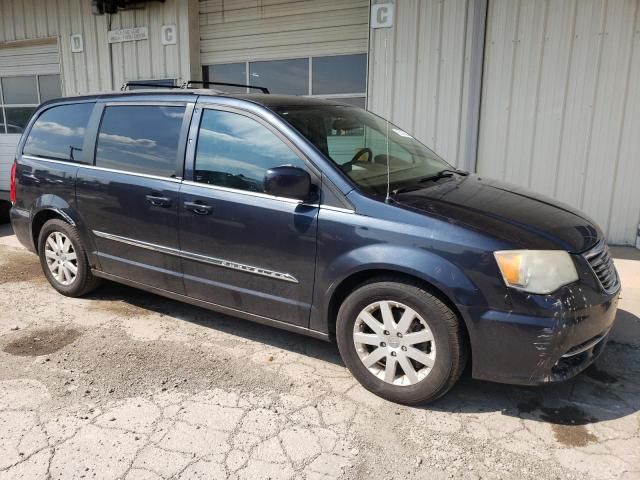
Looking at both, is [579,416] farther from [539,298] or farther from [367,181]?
[367,181]

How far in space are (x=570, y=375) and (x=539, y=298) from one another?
0.50 meters

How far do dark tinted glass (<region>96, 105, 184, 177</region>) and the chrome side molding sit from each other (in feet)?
1.76

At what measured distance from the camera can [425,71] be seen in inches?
264

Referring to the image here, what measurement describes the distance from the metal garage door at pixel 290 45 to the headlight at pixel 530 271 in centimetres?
522

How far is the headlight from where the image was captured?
8.59 feet

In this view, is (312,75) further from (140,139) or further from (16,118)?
(16,118)

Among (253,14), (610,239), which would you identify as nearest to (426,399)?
(610,239)

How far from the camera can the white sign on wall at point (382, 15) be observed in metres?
6.74

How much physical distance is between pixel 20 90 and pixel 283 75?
6479mm

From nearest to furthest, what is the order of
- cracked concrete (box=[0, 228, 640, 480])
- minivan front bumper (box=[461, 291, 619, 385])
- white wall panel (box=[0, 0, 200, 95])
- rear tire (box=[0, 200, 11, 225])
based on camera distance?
cracked concrete (box=[0, 228, 640, 480]) → minivan front bumper (box=[461, 291, 619, 385]) → rear tire (box=[0, 200, 11, 225]) → white wall panel (box=[0, 0, 200, 95])

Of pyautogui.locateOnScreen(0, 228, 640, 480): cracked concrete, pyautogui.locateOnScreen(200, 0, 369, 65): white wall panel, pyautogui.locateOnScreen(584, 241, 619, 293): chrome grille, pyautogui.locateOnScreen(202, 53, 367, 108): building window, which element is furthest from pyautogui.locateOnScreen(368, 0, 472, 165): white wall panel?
pyautogui.locateOnScreen(584, 241, 619, 293): chrome grille

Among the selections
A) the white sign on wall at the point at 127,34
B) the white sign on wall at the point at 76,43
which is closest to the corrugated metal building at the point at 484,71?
the white sign on wall at the point at 127,34

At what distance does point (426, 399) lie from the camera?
114 inches

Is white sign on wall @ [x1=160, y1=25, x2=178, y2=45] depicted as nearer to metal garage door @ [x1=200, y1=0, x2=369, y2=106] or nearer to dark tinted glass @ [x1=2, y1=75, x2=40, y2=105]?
metal garage door @ [x1=200, y1=0, x2=369, y2=106]
